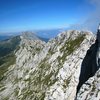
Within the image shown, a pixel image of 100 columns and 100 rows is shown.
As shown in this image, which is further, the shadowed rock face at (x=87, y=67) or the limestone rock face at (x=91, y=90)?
the shadowed rock face at (x=87, y=67)

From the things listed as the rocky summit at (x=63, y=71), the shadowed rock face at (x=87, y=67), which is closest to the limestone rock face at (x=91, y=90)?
the rocky summit at (x=63, y=71)

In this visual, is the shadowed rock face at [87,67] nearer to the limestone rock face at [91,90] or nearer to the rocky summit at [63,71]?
the rocky summit at [63,71]

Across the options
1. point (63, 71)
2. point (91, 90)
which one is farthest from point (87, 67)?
point (91, 90)

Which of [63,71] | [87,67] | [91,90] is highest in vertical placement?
[91,90]

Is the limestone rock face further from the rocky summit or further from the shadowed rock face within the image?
the shadowed rock face

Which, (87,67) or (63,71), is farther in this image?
(63,71)

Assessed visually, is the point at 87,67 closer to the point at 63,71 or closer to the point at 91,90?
the point at 63,71

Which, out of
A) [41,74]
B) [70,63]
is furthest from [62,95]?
[41,74]

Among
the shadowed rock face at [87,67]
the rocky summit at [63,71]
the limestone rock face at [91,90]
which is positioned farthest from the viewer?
the rocky summit at [63,71]

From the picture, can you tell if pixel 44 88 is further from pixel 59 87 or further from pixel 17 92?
pixel 17 92

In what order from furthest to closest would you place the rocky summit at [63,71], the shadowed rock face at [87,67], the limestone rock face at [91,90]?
the rocky summit at [63,71] < the shadowed rock face at [87,67] < the limestone rock face at [91,90]

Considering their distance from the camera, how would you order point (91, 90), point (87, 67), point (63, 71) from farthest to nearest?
point (63, 71)
point (87, 67)
point (91, 90)

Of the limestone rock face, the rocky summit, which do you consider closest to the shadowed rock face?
the rocky summit
